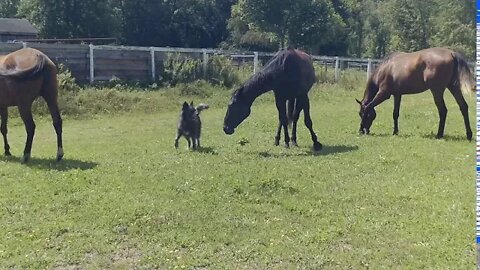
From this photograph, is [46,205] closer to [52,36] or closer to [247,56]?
[247,56]

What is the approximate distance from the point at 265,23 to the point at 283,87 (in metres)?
36.8

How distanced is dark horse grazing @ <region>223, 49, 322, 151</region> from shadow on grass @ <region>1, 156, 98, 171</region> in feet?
10.8

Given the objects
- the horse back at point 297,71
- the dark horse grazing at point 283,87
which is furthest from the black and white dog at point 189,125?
the horse back at point 297,71

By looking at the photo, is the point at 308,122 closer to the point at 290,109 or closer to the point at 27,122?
the point at 290,109

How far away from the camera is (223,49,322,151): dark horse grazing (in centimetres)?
1190

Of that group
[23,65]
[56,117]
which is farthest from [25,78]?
[56,117]

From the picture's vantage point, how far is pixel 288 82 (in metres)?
11.9

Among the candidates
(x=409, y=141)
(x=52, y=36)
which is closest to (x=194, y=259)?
(x=409, y=141)

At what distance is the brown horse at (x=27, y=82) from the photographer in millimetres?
10000

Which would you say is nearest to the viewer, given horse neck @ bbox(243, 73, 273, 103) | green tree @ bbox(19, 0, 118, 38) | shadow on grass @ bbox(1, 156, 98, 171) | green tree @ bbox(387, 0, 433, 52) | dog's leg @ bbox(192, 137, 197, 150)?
shadow on grass @ bbox(1, 156, 98, 171)

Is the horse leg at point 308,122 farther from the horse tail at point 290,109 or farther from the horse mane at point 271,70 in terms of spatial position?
the horse mane at point 271,70

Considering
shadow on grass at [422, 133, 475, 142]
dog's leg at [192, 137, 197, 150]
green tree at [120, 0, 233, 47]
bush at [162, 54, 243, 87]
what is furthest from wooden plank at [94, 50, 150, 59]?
green tree at [120, 0, 233, 47]

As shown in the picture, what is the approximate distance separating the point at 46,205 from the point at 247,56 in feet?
79.7

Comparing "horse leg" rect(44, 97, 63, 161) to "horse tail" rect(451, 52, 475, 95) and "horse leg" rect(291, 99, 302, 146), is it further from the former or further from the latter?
"horse tail" rect(451, 52, 475, 95)
